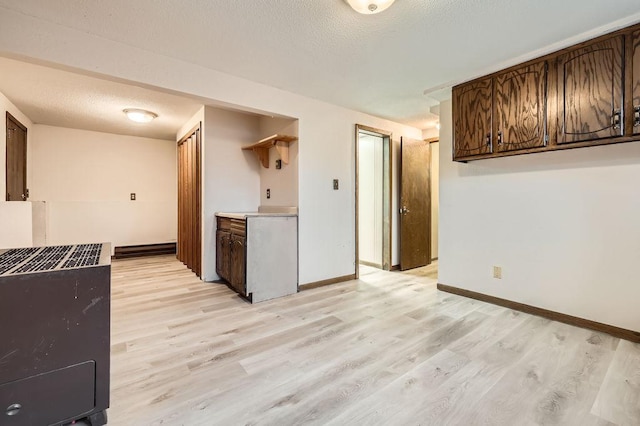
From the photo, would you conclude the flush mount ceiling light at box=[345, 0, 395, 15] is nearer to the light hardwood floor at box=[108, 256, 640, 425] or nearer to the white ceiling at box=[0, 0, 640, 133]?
the white ceiling at box=[0, 0, 640, 133]

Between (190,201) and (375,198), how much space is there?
9.30 ft

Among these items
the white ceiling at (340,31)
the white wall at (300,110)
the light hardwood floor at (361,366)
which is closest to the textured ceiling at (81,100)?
the white wall at (300,110)

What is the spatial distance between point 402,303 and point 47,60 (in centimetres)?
353

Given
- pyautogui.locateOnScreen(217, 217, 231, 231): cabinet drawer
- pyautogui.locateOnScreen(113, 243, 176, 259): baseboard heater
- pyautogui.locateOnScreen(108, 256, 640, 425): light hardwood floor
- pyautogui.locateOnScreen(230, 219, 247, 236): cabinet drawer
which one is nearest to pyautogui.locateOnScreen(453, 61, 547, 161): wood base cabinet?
pyautogui.locateOnScreen(108, 256, 640, 425): light hardwood floor

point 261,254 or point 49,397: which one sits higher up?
point 261,254

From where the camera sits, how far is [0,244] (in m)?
2.01

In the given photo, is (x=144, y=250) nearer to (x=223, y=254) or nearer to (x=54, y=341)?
(x=223, y=254)

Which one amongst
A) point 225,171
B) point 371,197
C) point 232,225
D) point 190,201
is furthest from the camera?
point 371,197

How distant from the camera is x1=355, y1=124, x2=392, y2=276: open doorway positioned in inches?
173

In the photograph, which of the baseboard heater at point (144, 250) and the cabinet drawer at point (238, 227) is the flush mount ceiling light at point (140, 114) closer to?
the cabinet drawer at point (238, 227)

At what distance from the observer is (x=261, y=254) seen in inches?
122

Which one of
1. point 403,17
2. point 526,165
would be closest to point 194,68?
point 403,17

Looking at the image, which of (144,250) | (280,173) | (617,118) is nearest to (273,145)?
(280,173)

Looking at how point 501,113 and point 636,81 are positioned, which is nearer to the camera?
point 636,81
